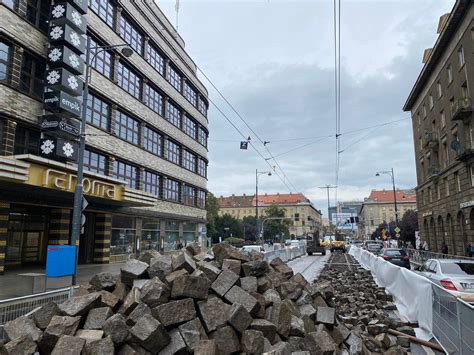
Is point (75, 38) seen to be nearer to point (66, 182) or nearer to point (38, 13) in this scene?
point (38, 13)

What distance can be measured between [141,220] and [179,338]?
25497 mm

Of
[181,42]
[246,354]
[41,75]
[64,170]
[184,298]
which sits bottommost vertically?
[246,354]

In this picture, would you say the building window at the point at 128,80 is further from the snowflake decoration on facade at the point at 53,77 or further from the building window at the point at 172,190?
the building window at the point at 172,190

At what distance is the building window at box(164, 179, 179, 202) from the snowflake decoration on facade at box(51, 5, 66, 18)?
17.5 metres

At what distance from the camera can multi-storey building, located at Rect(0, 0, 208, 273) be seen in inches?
691

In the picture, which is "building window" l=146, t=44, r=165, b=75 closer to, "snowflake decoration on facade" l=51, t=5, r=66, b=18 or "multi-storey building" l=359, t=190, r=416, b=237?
"snowflake decoration on facade" l=51, t=5, r=66, b=18

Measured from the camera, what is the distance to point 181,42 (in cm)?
4231

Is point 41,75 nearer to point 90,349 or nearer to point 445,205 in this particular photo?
point 90,349

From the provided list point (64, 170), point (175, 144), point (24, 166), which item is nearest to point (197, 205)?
point (175, 144)

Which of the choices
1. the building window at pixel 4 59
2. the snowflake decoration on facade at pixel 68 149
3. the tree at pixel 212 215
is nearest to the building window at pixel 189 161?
the snowflake decoration on facade at pixel 68 149

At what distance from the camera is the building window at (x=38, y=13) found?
63.0ft

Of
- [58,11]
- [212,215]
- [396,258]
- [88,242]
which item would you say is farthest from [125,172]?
[212,215]

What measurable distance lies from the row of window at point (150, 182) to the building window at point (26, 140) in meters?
3.92

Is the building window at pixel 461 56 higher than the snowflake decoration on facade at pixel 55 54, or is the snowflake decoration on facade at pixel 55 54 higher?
the building window at pixel 461 56
